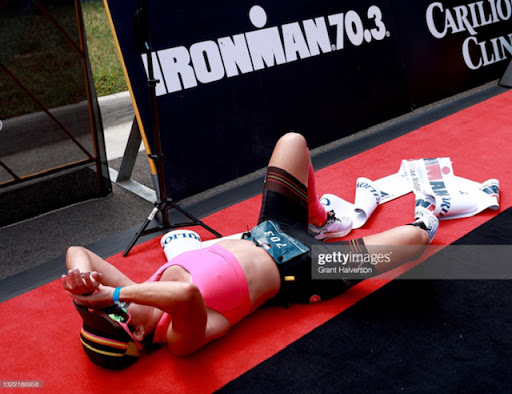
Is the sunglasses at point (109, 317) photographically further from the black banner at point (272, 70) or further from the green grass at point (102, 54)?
the green grass at point (102, 54)

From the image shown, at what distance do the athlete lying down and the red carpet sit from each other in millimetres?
75

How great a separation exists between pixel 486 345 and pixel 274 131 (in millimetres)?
2028

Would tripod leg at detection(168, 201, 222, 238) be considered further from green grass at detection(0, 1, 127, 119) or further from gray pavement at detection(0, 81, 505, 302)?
green grass at detection(0, 1, 127, 119)

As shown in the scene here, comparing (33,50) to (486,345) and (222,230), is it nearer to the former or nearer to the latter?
(222,230)

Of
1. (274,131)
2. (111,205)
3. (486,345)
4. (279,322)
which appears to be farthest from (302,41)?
(486,345)

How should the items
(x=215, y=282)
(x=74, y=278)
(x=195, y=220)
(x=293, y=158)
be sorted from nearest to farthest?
(x=74, y=278) < (x=215, y=282) < (x=293, y=158) < (x=195, y=220)

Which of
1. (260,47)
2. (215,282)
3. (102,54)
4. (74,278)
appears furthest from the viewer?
(102,54)

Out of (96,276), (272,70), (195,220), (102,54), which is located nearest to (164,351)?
(96,276)

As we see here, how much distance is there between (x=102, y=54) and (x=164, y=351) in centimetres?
571

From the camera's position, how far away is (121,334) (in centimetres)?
177

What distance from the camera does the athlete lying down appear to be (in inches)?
67.1

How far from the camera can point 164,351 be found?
78.7 inches

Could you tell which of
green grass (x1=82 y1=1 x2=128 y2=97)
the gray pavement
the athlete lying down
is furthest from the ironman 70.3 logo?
green grass (x1=82 y1=1 x2=128 y2=97)

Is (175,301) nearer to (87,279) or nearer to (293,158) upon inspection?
(87,279)
